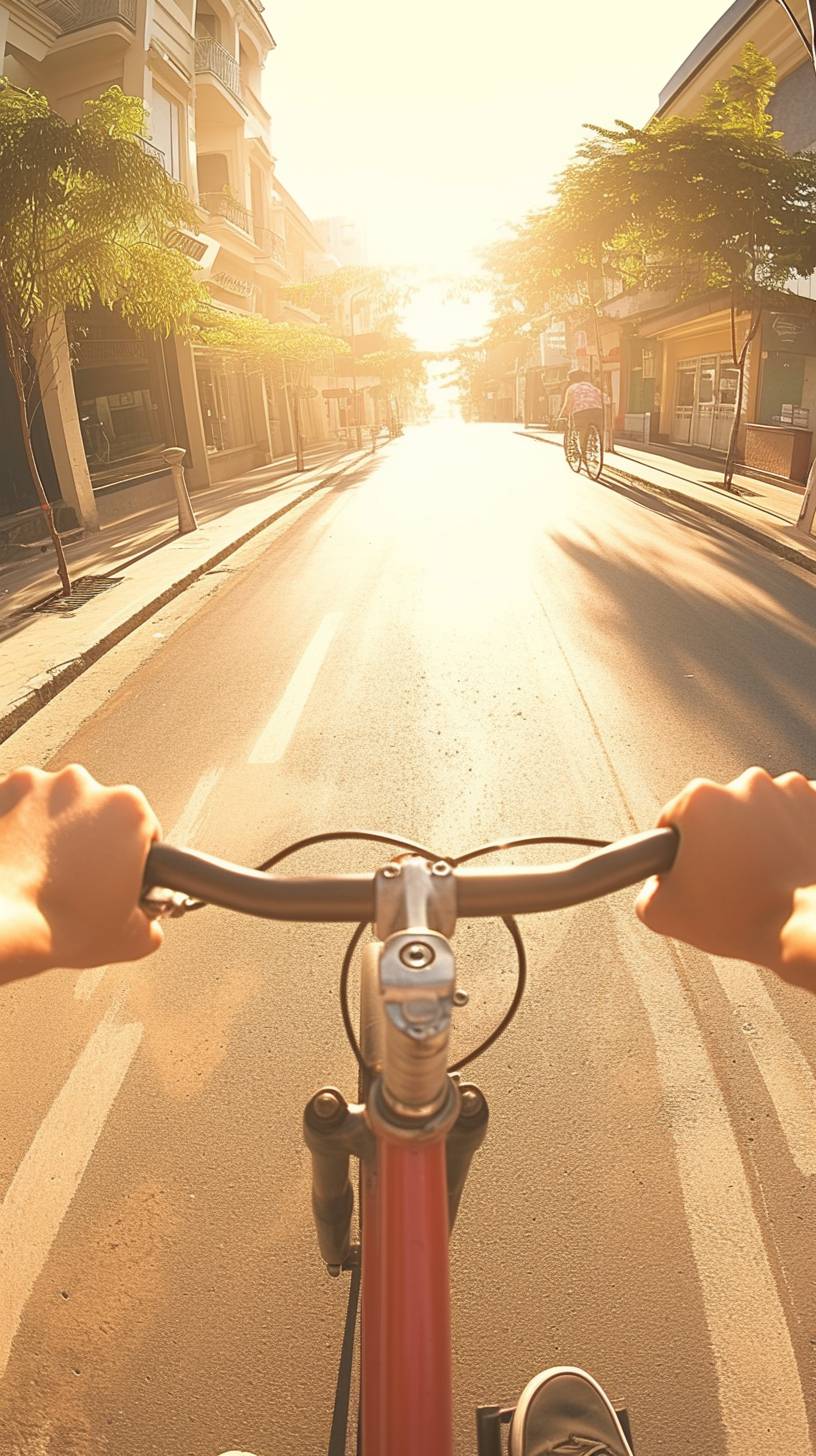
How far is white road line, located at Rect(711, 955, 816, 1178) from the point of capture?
2.58m

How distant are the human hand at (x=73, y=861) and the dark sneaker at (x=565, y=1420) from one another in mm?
1425

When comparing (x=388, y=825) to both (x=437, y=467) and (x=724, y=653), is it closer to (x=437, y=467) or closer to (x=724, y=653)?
(x=724, y=653)

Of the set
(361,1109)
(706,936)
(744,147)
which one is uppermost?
(744,147)

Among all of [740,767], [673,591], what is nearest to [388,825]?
[740,767]

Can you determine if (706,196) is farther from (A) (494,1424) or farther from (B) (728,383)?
(A) (494,1424)

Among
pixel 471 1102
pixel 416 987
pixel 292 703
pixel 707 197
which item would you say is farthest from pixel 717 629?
pixel 707 197

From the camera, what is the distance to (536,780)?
4.75 meters

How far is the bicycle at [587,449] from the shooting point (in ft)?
58.9

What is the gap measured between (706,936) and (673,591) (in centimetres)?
835

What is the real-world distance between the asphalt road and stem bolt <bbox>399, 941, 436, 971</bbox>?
1777mm

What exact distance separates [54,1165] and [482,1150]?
1.35 metres

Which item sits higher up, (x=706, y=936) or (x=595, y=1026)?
(x=706, y=936)

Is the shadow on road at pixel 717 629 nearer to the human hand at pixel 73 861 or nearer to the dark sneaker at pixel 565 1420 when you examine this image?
the dark sneaker at pixel 565 1420

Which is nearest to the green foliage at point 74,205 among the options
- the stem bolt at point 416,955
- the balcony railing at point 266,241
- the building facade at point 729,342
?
the stem bolt at point 416,955
